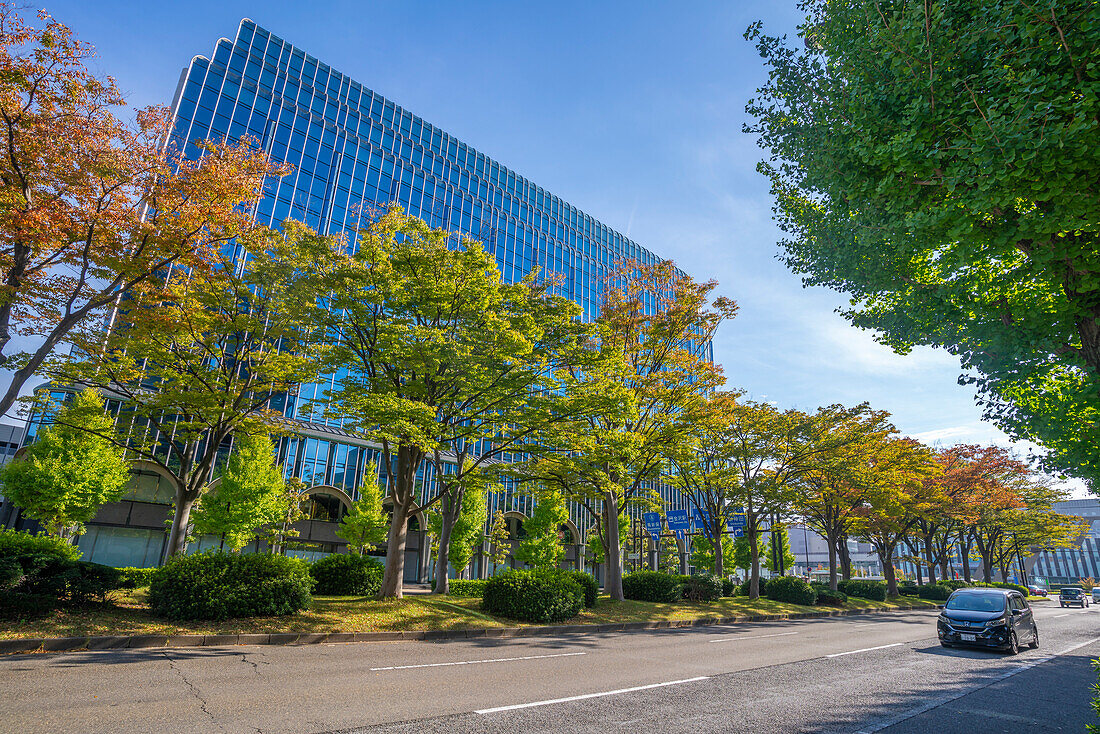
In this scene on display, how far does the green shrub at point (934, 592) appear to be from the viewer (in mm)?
39094

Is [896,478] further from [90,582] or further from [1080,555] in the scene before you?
[1080,555]

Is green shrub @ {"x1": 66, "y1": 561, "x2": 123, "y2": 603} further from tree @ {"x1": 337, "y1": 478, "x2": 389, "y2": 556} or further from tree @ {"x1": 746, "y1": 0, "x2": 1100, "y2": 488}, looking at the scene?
tree @ {"x1": 337, "y1": 478, "x2": 389, "y2": 556}

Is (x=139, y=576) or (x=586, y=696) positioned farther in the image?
(x=139, y=576)

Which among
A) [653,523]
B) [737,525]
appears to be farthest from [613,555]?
[737,525]

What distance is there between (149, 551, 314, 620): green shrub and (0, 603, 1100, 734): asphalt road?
1.89 metres

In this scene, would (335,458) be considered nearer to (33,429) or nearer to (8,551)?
(33,429)

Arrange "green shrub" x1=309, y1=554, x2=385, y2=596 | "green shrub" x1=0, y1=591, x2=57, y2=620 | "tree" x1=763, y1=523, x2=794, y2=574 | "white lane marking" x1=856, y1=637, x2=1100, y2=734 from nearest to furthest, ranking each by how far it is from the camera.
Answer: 1. "white lane marking" x1=856, y1=637, x2=1100, y2=734
2. "green shrub" x1=0, y1=591, x2=57, y2=620
3. "green shrub" x1=309, y1=554, x2=385, y2=596
4. "tree" x1=763, y1=523, x2=794, y2=574

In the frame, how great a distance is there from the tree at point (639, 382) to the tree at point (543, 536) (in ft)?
56.6

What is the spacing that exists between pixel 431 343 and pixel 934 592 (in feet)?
148

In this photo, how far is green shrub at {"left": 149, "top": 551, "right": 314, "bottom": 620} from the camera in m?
11.4

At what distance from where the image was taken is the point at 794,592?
29234mm

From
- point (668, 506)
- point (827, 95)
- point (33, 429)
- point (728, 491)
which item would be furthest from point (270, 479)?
point (668, 506)

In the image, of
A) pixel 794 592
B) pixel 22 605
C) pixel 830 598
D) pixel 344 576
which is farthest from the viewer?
pixel 830 598

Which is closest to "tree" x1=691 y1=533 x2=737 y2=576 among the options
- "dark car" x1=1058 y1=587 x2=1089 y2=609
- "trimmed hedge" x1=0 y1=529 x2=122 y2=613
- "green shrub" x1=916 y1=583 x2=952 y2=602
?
"green shrub" x1=916 y1=583 x2=952 y2=602
